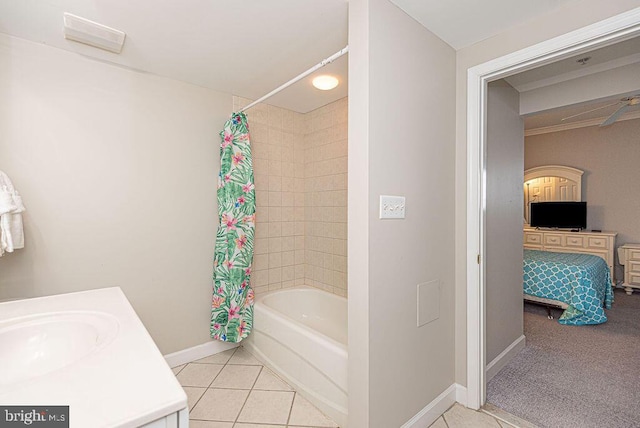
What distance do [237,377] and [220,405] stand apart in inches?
12.7

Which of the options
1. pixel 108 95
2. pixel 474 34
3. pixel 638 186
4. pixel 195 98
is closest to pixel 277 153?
pixel 195 98

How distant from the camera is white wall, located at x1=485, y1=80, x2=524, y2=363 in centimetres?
218

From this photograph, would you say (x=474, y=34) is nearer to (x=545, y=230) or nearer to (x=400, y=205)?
(x=400, y=205)

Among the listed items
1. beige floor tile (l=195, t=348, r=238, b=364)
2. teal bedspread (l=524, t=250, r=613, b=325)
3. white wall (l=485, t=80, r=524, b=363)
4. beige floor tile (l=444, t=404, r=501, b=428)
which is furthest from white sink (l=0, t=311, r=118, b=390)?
teal bedspread (l=524, t=250, r=613, b=325)

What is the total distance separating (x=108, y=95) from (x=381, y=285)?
2.19 meters

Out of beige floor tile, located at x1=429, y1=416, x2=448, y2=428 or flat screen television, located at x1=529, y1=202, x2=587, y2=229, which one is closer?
beige floor tile, located at x1=429, y1=416, x2=448, y2=428

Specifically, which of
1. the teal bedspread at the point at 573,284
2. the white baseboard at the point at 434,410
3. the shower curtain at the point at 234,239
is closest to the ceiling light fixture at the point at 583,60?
the teal bedspread at the point at 573,284

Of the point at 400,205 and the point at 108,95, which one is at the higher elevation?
the point at 108,95

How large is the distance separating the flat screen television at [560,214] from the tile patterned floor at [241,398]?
5.17 metres

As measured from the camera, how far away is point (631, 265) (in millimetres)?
4277

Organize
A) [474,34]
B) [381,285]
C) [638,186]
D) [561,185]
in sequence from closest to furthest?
[381,285] → [474,34] → [638,186] → [561,185]

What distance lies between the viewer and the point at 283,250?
9.93ft

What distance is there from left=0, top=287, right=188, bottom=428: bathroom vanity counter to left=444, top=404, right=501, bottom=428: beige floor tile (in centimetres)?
171

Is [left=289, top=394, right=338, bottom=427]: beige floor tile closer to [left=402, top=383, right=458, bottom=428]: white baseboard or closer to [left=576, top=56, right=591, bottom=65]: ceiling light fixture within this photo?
[left=402, top=383, right=458, bottom=428]: white baseboard
